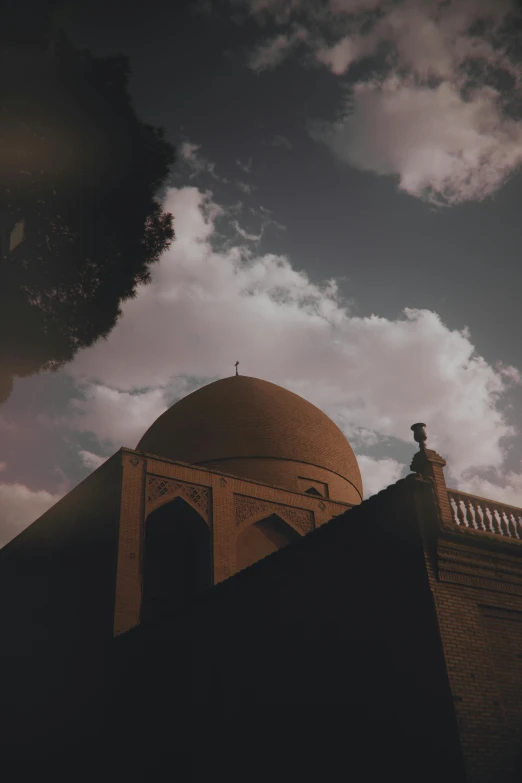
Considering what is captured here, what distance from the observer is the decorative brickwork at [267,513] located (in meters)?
13.8

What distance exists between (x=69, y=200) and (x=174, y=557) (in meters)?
7.17

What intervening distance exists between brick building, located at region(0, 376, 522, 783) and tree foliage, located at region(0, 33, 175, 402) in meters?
3.32

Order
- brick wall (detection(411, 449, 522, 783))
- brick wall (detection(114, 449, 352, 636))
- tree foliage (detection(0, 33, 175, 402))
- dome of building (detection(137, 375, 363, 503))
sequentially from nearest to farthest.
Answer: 1. brick wall (detection(411, 449, 522, 783))
2. tree foliage (detection(0, 33, 175, 402))
3. brick wall (detection(114, 449, 352, 636))
4. dome of building (detection(137, 375, 363, 503))

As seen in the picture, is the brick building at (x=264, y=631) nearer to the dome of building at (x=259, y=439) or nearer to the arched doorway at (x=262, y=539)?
the arched doorway at (x=262, y=539)

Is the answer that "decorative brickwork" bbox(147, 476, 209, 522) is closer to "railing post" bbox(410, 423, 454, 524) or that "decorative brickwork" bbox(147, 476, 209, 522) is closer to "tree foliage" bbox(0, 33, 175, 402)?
"tree foliage" bbox(0, 33, 175, 402)

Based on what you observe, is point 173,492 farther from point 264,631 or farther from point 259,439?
point 264,631

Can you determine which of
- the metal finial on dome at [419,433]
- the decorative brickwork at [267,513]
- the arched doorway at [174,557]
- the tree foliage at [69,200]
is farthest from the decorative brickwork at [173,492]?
the metal finial on dome at [419,433]

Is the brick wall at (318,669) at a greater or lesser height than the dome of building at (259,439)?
lesser

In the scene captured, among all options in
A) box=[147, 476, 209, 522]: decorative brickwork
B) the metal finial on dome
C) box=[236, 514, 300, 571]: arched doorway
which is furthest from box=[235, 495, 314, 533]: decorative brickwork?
the metal finial on dome

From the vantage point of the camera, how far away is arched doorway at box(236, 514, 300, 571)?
535 inches

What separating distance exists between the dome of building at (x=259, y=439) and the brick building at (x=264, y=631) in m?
0.51

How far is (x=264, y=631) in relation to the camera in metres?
8.28

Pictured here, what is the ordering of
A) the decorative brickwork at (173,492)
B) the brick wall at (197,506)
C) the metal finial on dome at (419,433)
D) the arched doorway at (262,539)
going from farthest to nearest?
the arched doorway at (262,539), the decorative brickwork at (173,492), the brick wall at (197,506), the metal finial on dome at (419,433)

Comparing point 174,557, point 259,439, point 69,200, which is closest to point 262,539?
point 174,557
